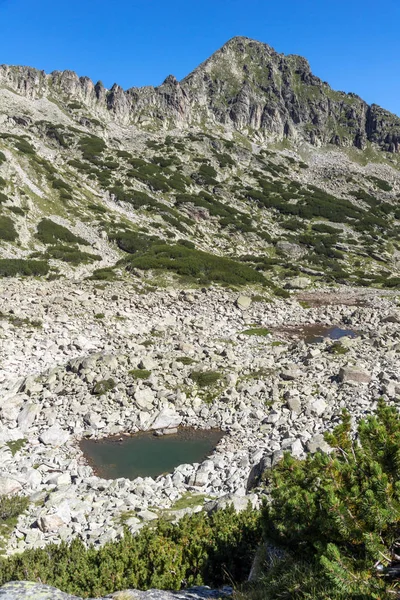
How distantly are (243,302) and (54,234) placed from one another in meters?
24.4

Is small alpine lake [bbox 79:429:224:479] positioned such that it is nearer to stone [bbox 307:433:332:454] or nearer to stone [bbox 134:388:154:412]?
stone [bbox 134:388:154:412]

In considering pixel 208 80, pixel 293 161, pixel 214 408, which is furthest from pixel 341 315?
pixel 208 80

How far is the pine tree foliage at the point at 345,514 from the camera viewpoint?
13.5 ft

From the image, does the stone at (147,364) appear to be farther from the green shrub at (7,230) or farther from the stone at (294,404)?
the green shrub at (7,230)

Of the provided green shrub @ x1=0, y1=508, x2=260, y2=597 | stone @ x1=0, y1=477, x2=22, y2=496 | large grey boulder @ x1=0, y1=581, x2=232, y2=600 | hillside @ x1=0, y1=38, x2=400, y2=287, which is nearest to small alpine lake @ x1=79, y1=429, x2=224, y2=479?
stone @ x1=0, y1=477, x2=22, y2=496

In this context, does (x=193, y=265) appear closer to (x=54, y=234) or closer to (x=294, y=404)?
(x=54, y=234)

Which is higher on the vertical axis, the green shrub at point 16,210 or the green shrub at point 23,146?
the green shrub at point 23,146

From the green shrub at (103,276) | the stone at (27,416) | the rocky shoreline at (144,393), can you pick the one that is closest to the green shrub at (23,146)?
the green shrub at (103,276)

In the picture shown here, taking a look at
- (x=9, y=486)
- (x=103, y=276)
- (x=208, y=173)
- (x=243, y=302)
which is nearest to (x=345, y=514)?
(x=9, y=486)

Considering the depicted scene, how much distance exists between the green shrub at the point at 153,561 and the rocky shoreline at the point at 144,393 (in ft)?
5.15

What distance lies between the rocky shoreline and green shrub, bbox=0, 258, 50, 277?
269cm

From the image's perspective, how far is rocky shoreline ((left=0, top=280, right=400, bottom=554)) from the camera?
10555 millimetres

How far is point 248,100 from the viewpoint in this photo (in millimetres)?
128875

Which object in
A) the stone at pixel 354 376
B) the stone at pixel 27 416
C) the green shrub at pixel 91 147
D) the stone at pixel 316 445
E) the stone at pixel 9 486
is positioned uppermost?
the green shrub at pixel 91 147
